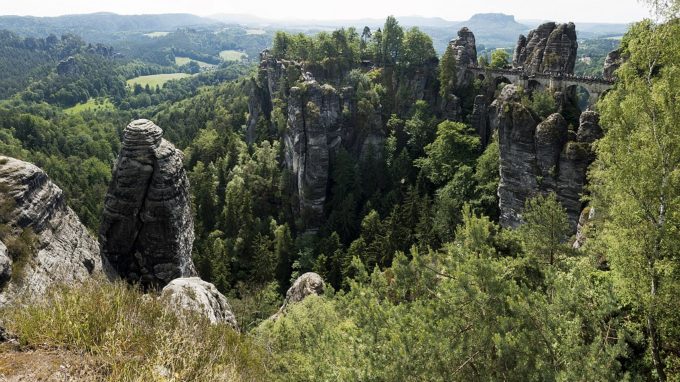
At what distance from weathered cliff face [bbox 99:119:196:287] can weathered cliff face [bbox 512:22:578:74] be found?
5407 centimetres

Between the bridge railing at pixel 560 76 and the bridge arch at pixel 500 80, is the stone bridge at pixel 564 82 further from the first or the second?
the bridge arch at pixel 500 80

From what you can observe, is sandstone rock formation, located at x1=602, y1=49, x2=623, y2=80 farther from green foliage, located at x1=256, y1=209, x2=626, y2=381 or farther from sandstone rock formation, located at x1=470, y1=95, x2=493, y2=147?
green foliage, located at x1=256, y1=209, x2=626, y2=381

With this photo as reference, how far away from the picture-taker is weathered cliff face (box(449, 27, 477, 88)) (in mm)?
75000

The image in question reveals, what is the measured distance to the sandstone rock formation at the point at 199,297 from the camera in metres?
18.7

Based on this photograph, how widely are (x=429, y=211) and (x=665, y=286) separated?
1717 inches

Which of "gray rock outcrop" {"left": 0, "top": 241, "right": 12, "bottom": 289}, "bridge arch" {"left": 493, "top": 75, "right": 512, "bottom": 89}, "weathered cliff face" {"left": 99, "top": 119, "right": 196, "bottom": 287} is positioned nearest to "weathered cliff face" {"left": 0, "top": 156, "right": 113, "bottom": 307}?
"gray rock outcrop" {"left": 0, "top": 241, "right": 12, "bottom": 289}

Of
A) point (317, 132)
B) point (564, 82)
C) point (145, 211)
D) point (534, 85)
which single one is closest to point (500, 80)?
point (534, 85)

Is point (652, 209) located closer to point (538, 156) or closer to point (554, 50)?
point (538, 156)

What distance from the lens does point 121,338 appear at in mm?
10656

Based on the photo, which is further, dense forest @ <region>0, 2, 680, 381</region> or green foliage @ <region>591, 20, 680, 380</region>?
green foliage @ <region>591, 20, 680, 380</region>

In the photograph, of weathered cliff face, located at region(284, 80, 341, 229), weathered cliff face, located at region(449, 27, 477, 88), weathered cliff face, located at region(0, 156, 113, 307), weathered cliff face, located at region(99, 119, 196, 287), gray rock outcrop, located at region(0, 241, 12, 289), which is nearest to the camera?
gray rock outcrop, located at region(0, 241, 12, 289)

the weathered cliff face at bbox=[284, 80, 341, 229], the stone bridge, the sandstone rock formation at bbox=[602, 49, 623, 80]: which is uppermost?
the sandstone rock formation at bbox=[602, 49, 623, 80]

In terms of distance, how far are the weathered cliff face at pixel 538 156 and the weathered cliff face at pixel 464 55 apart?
81.4ft

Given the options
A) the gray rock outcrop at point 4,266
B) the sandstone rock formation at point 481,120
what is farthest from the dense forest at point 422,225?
the gray rock outcrop at point 4,266
